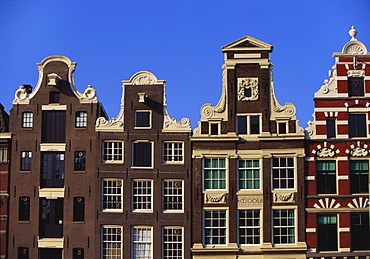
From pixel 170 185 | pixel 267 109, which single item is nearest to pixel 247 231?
pixel 170 185

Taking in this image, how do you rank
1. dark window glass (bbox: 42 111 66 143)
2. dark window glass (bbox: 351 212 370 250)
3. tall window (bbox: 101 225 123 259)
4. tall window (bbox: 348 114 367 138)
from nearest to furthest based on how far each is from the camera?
tall window (bbox: 101 225 123 259), dark window glass (bbox: 351 212 370 250), tall window (bbox: 348 114 367 138), dark window glass (bbox: 42 111 66 143)

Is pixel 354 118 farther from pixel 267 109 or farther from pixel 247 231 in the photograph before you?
pixel 247 231

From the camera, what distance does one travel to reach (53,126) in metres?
34.2

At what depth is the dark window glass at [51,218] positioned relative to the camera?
1310 inches

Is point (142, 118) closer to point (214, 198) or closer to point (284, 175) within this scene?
point (214, 198)

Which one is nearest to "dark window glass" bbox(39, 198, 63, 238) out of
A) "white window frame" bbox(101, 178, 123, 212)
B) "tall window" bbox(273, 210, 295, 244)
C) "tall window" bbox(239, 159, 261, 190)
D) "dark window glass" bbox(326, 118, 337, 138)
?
"white window frame" bbox(101, 178, 123, 212)

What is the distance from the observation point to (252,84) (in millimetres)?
34031

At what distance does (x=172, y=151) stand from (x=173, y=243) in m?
5.44

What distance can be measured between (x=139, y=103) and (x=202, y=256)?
9851mm

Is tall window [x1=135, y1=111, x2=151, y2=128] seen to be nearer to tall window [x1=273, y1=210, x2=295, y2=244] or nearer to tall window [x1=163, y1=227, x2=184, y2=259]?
tall window [x1=163, y1=227, x2=184, y2=259]

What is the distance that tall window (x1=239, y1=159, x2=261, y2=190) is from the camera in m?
33.4

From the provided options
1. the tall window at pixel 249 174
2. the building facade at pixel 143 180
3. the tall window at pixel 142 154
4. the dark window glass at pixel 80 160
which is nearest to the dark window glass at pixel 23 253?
the building facade at pixel 143 180

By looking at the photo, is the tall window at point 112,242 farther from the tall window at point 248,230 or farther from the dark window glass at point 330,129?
the dark window glass at point 330,129

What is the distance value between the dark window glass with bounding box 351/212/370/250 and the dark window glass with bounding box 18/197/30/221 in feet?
63.5
